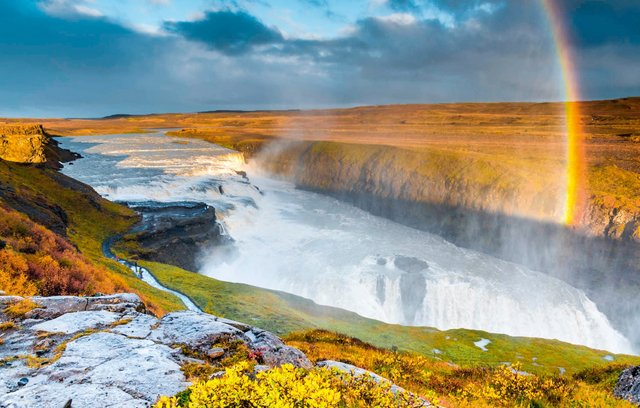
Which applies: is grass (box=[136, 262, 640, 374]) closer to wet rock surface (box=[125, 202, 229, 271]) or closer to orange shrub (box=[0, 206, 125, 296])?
wet rock surface (box=[125, 202, 229, 271])

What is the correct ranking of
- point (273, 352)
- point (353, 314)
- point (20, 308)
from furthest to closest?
point (353, 314) → point (20, 308) → point (273, 352)

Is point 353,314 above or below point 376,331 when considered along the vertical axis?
below

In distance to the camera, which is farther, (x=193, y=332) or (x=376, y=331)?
(x=376, y=331)

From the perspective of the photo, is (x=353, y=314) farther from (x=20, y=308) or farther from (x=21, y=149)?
(x=21, y=149)

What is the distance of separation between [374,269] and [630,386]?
47.6 m

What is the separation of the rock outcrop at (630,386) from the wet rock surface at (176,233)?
4997 centimetres

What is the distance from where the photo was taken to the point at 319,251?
6450 centimetres

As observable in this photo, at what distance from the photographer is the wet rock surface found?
53062 millimetres

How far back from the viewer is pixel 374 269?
57.8 metres

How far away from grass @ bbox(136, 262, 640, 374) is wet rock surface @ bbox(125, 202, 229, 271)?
10.7m

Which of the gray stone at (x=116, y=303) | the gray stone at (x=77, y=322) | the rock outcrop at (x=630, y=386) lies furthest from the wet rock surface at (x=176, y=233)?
the rock outcrop at (x=630, y=386)

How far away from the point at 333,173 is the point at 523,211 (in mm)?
53631

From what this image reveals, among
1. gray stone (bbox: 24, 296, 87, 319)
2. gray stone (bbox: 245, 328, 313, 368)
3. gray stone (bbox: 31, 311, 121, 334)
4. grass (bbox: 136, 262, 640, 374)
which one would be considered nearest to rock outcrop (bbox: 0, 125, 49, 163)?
grass (bbox: 136, 262, 640, 374)

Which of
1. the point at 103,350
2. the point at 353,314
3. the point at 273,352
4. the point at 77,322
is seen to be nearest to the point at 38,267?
the point at 77,322
